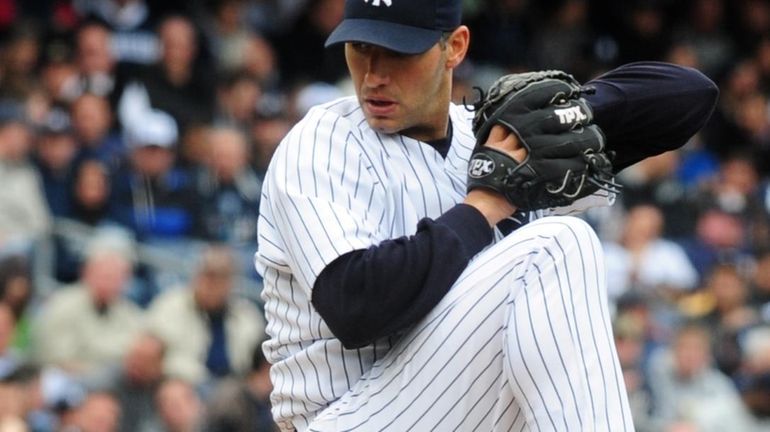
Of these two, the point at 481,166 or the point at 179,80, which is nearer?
the point at 481,166

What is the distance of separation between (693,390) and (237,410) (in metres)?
2.28

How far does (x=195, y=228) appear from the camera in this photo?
739 cm

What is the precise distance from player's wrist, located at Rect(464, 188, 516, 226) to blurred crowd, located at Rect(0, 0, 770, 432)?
→ 3.18 m

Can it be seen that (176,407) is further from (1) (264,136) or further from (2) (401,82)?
(2) (401,82)

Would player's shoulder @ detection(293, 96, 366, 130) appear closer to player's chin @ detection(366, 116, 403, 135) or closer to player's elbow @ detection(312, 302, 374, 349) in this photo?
player's chin @ detection(366, 116, 403, 135)

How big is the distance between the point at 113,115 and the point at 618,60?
13.3ft

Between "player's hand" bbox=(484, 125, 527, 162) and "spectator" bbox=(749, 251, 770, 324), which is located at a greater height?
"player's hand" bbox=(484, 125, 527, 162)

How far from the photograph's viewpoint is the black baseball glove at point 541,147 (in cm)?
294

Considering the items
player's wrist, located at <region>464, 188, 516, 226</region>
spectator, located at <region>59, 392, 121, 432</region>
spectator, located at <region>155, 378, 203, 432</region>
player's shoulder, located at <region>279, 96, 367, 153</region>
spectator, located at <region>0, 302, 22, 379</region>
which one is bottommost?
spectator, located at <region>155, 378, 203, 432</region>

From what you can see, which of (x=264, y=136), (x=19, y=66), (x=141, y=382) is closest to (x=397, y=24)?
(x=141, y=382)

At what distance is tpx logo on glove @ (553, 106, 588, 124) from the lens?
297 cm

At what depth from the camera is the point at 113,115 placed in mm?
7832

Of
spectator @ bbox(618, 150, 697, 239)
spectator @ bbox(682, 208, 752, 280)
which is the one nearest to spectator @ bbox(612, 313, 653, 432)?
spectator @ bbox(682, 208, 752, 280)

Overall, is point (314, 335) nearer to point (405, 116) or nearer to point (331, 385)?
point (331, 385)
